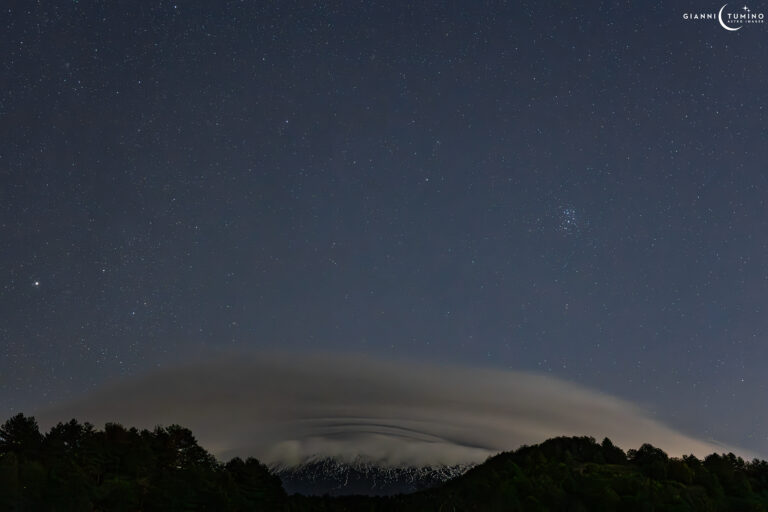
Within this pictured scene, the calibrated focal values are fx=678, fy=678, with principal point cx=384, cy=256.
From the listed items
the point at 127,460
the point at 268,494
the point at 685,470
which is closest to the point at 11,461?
the point at 127,460

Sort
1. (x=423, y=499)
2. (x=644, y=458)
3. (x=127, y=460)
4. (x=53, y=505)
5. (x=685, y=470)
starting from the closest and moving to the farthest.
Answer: (x=53, y=505) → (x=127, y=460) → (x=423, y=499) → (x=685, y=470) → (x=644, y=458)

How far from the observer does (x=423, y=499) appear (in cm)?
9725

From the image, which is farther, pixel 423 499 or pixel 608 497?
pixel 423 499

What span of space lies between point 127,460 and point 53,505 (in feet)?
56.2

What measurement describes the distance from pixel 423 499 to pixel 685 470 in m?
42.1

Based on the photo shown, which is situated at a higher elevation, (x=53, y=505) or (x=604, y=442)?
(x=604, y=442)

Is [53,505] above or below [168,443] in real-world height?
below

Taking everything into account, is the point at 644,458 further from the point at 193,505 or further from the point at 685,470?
the point at 193,505

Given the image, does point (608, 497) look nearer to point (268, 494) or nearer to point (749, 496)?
point (749, 496)

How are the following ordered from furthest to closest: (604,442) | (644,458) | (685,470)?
(604,442)
(644,458)
(685,470)

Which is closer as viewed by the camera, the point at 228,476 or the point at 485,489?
the point at 228,476

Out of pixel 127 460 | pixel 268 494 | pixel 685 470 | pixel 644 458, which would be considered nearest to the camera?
pixel 127 460

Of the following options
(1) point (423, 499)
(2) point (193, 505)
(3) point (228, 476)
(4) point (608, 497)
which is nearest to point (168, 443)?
(3) point (228, 476)

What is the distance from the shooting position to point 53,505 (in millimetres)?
58406
